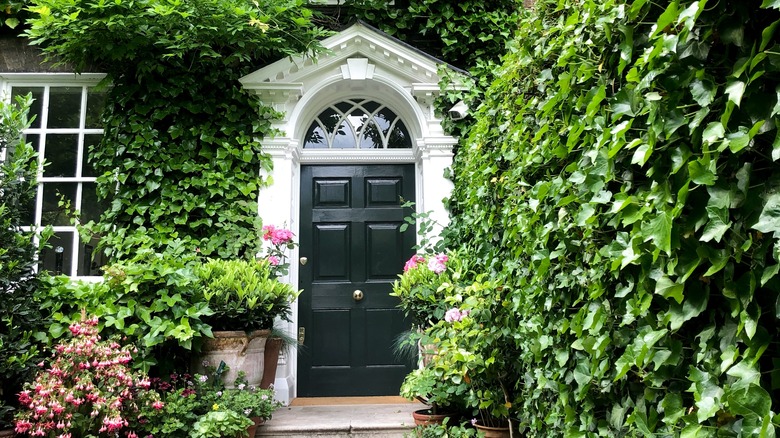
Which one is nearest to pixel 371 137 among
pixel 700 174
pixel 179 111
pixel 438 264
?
pixel 179 111

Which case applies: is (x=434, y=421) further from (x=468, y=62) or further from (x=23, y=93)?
(x=23, y=93)

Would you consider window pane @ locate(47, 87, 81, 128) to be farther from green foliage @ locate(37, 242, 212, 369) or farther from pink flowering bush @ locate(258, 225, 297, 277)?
pink flowering bush @ locate(258, 225, 297, 277)

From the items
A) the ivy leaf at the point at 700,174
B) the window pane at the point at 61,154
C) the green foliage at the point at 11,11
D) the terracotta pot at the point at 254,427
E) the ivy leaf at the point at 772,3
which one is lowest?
the terracotta pot at the point at 254,427

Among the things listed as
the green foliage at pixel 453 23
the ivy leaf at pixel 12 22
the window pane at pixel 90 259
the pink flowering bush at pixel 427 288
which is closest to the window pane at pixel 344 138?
the green foliage at pixel 453 23

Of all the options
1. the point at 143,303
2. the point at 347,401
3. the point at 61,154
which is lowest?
the point at 347,401

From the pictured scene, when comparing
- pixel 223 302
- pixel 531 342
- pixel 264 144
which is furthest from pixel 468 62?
pixel 531 342

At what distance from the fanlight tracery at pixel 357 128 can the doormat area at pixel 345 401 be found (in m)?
2.59

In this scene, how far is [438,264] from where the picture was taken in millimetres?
4543

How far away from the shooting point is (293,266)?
222 inches

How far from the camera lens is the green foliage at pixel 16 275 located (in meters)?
3.98

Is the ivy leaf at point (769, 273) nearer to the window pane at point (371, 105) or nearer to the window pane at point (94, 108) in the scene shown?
the window pane at point (371, 105)

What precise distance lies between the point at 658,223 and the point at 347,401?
4.47 metres

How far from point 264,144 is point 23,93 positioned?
2662mm

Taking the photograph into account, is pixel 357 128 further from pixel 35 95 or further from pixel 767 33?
pixel 767 33
